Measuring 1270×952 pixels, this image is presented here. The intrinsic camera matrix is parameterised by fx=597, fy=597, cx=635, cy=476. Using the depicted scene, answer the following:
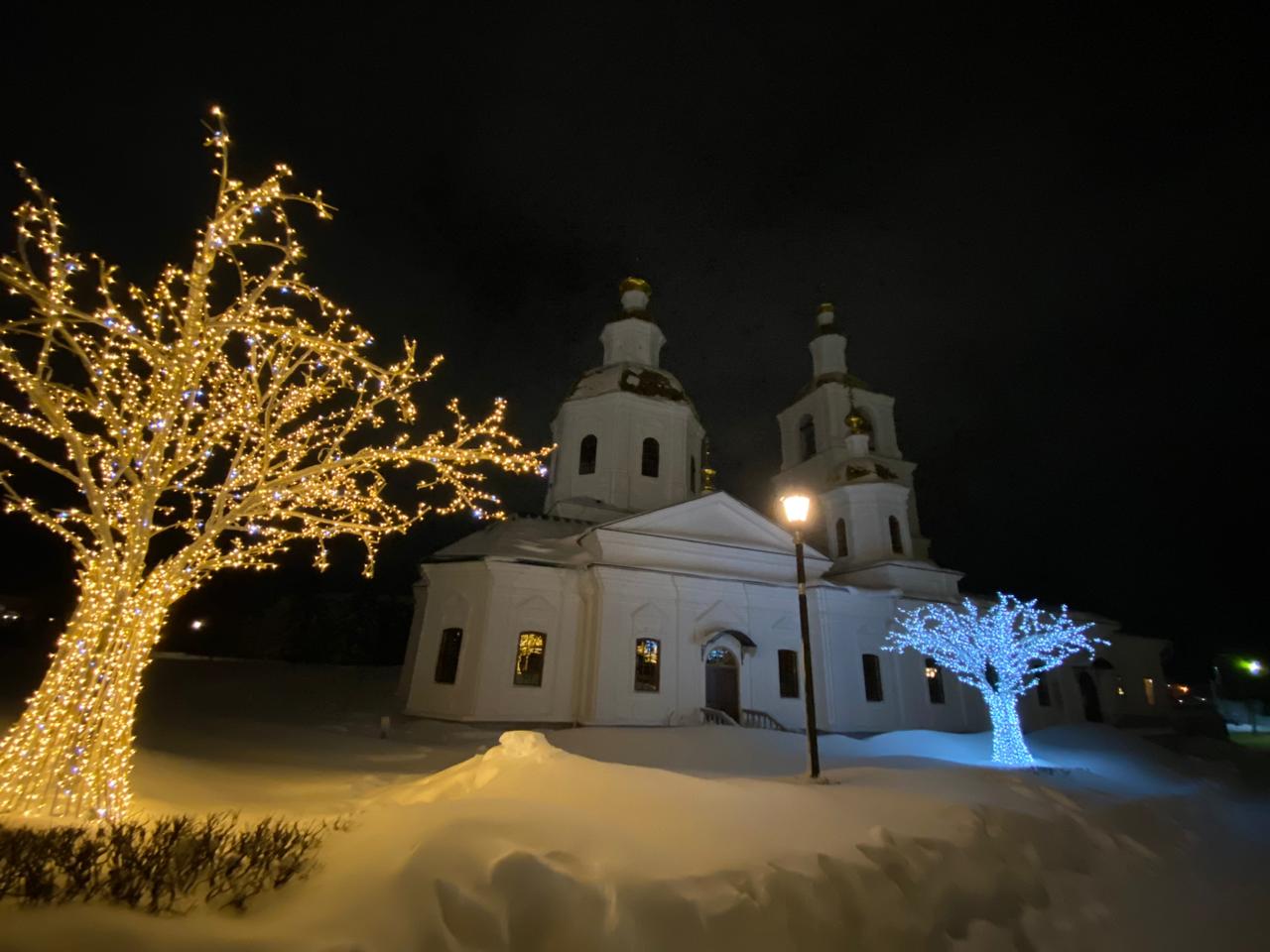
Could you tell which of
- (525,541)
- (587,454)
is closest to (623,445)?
(587,454)

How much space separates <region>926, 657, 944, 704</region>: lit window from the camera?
23828 mm

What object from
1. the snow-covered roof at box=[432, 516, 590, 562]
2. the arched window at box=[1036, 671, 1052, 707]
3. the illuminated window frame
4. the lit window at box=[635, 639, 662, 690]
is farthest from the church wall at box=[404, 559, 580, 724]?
the arched window at box=[1036, 671, 1052, 707]

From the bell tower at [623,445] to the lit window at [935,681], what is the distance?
11819mm

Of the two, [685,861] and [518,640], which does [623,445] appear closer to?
[518,640]

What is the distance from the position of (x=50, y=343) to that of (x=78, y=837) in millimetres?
4645

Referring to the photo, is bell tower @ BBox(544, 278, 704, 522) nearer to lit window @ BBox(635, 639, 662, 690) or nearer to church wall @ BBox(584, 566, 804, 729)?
church wall @ BBox(584, 566, 804, 729)

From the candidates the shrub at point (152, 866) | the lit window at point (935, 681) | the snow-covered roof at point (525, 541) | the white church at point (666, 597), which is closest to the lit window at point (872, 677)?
the white church at point (666, 597)

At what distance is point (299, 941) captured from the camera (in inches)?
137

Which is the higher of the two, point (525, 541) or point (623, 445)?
point (623, 445)

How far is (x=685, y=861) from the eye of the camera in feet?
15.8

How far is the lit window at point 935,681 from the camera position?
23828mm

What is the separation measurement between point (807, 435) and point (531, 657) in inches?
808

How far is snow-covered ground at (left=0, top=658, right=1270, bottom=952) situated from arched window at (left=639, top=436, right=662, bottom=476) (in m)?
14.2

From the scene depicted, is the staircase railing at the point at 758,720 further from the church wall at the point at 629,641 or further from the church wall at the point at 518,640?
the church wall at the point at 518,640
